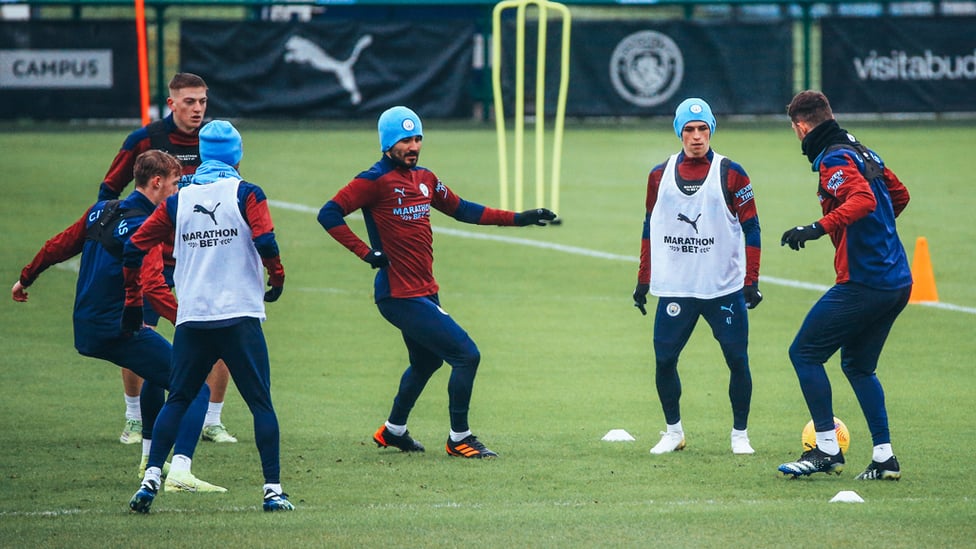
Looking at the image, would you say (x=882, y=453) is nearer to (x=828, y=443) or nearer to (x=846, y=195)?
(x=828, y=443)

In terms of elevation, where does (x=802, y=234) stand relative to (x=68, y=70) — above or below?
above

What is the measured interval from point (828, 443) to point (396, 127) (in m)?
3.31

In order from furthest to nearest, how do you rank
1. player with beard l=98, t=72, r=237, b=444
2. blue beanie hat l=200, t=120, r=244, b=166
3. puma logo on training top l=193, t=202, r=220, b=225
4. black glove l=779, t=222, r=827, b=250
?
player with beard l=98, t=72, r=237, b=444 < black glove l=779, t=222, r=827, b=250 < blue beanie hat l=200, t=120, r=244, b=166 < puma logo on training top l=193, t=202, r=220, b=225

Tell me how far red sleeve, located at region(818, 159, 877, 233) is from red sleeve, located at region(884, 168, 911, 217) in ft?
1.37

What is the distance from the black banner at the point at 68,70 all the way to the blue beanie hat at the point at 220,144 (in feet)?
70.4

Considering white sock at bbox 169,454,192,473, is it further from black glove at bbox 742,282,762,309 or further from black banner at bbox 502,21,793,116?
black banner at bbox 502,21,793,116

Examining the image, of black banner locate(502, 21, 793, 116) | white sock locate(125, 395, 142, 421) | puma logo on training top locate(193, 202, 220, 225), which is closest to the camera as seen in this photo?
puma logo on training top locate(193, 202, 220, 225)

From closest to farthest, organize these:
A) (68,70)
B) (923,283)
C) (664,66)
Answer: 1. (923,283)
2. (68,70)
3. (664,66)

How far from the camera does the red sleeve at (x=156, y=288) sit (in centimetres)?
866

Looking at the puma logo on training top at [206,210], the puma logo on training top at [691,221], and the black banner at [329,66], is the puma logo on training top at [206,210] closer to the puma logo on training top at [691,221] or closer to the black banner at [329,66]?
the puma logo on training top at [691,221]

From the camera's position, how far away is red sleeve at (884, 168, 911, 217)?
883cm

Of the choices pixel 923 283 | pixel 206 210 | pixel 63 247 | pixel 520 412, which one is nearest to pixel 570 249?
pixel 923 283

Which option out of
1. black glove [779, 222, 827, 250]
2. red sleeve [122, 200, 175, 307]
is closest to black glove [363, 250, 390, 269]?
red sleeve [122, 200, 175, 307]

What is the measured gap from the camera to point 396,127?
9.44 m
